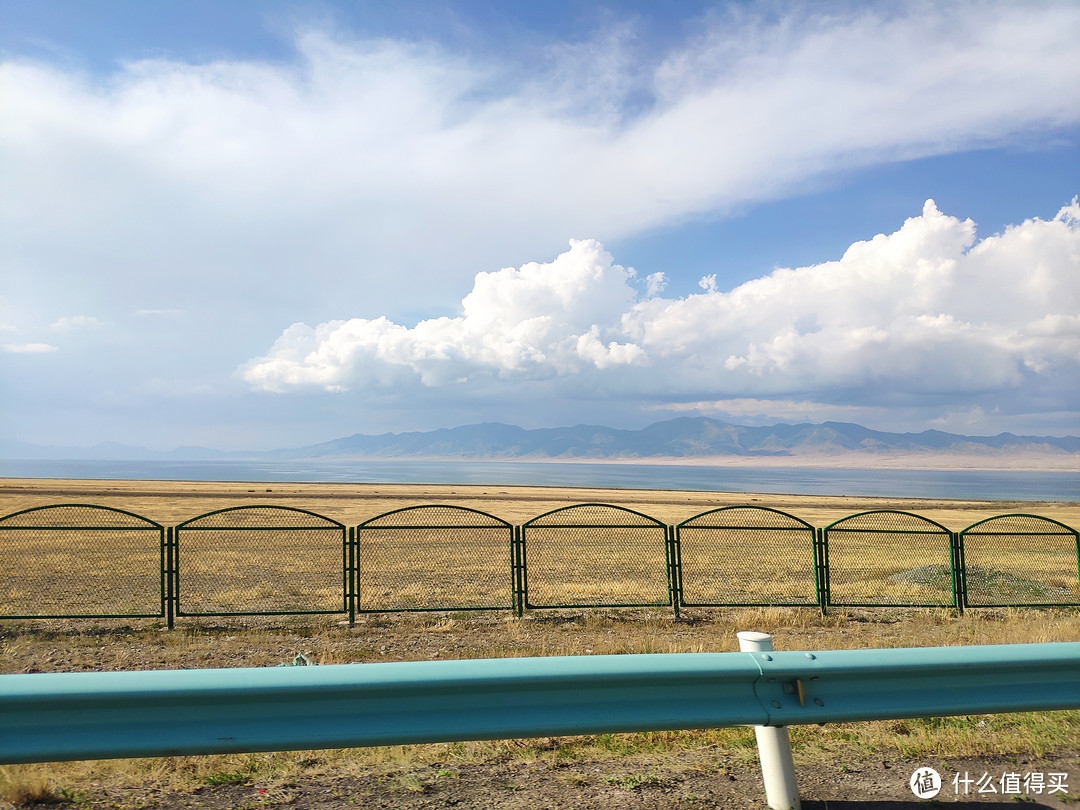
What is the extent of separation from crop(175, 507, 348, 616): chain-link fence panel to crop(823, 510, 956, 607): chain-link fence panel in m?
10.0

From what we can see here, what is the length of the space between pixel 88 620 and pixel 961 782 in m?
13.2

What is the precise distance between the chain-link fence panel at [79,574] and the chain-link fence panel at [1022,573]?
15.6m

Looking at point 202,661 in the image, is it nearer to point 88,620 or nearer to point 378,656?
point 378,656

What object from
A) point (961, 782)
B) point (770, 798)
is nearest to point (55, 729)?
point (770, 798)

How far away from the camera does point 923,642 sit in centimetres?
1033

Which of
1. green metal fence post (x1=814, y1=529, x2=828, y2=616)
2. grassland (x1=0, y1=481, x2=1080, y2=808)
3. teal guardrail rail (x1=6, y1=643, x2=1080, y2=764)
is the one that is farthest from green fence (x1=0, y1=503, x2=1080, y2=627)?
teal guardrail rail (x1=6, y1=643, x2=1080, y2=764)

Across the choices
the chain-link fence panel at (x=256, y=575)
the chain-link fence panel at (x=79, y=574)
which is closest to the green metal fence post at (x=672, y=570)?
the chain-link fence panel at (x=256, y=575)

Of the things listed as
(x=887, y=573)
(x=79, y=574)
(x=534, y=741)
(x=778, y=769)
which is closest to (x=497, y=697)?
A: (x=778, y=769)

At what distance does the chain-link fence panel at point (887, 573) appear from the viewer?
45.6 ft

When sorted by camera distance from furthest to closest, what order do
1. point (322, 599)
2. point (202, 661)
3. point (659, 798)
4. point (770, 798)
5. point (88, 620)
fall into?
point (322, 599), point (88, 620), point (202, 661), point (659, 798), point (770, 798)

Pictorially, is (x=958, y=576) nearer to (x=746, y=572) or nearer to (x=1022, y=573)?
(x=746, y=572)

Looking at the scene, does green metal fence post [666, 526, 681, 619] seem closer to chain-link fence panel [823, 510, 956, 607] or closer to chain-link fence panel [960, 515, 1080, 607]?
chain-link fence panel [823, 510, 956, 607]

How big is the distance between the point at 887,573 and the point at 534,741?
17.4 m

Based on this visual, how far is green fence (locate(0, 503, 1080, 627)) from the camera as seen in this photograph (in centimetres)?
1280
